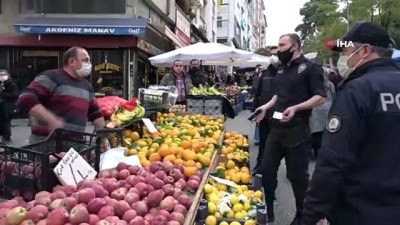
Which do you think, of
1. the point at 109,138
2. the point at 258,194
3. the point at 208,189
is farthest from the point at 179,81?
the point at 208,189

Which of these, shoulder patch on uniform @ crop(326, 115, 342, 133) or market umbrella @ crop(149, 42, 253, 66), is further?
market umbrella @ crop(149, 42, 253, 66)

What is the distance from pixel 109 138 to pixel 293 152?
1906 mm

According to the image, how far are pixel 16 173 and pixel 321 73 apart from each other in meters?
3.35

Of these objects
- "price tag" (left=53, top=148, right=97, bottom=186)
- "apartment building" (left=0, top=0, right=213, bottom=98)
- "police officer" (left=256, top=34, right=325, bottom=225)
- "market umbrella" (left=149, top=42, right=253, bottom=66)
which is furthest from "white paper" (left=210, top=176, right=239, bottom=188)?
"apartment building" (left=0, top=0, right=213, bottom=98)

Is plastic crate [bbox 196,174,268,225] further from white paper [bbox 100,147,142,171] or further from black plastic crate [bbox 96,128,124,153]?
black plastic crate [bbox 96,128,124,153]

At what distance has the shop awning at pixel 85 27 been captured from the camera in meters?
18.8

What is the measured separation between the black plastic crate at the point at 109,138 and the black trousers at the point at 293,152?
161 centimetres

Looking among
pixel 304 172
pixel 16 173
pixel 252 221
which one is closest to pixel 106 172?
pixel 16 173

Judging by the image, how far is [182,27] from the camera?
106 feet

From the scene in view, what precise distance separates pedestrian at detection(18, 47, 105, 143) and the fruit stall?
0.38 meters

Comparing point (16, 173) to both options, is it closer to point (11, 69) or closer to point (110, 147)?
point (110, 147)

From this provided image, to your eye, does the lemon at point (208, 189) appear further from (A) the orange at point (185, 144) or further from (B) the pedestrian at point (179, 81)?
(B) the pedestrian at point (179, 81)

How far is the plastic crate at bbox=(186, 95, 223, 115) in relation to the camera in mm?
10031

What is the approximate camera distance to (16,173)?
350cm
